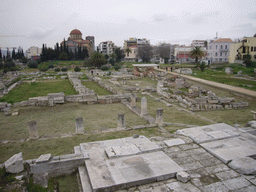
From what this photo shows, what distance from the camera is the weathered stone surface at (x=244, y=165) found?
6.10m

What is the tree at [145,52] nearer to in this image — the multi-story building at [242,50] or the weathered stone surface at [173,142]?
the multi-story building at [242,50]

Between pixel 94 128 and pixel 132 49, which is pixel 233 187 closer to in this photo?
pixel 94 128

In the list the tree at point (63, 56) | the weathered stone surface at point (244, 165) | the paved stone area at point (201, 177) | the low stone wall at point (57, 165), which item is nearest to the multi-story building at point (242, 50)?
the weathered stone surface at point (244, 165)

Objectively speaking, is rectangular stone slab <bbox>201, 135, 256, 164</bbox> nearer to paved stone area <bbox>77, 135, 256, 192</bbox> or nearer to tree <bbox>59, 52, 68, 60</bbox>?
paved stone area <bbox>77, 135, 256, 192</bbox>

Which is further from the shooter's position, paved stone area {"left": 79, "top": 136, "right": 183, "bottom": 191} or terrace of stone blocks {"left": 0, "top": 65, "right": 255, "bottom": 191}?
terrace of stone blocks {"left": 0, "top": 65, "right": 255, "bottom": 191}

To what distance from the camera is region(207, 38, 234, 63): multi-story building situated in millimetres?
50734

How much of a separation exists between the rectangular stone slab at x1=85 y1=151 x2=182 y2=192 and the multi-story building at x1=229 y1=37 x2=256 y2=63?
44565 millimetres

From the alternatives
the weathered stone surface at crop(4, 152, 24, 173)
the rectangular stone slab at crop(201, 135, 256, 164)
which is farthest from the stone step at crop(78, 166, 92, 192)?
the rectangular stone slab at crop(201, 135, 256, 164)

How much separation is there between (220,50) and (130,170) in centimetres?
5230

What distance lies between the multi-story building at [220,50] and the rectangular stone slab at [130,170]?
50.3 m

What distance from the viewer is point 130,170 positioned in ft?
20.1

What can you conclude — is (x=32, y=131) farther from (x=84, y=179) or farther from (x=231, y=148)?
(x=231, y=148)

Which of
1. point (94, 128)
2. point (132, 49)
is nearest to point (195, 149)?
point (94, 128)

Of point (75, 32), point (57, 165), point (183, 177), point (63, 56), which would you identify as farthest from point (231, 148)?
point (75, 32)
